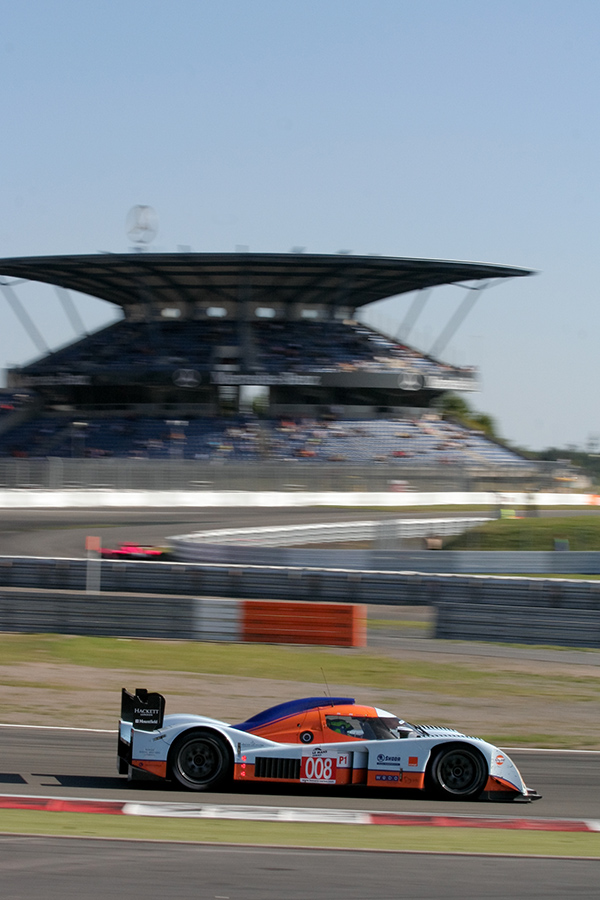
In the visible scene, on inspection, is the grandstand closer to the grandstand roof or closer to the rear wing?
the grandstand roof

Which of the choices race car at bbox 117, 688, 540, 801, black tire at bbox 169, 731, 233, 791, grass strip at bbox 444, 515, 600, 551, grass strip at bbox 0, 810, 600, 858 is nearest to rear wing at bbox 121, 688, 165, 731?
race car at bbox 117, 688, 540, 801

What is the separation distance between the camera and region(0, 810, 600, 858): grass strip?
6418 mm

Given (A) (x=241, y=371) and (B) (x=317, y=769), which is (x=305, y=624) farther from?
(A) (x=241, y=371)

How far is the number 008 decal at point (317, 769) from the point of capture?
7469 millimetres

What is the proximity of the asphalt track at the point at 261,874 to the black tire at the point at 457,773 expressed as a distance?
1.29 metres

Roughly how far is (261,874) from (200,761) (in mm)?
1810

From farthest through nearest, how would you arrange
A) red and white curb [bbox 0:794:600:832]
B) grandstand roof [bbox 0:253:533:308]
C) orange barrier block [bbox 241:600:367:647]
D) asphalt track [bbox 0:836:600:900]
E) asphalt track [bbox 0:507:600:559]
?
grandstand roof [bbox 0:253:533:308] → asphalt track [bbox 0:507:600:559] → orange barrier block [bbox 241:600:367:647] → red and white curb [bbox 0:794:600:832] → asphalt track [bbox 0:836:600:900]

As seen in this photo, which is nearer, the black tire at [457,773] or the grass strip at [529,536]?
the black tire at [457,773]

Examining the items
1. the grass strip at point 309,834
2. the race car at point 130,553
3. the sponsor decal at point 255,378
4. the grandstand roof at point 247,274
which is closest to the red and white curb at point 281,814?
the grass strip at point 309,834

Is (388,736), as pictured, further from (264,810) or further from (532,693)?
(532,693)

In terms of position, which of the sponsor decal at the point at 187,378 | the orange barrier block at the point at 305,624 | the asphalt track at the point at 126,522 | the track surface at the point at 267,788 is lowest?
the track surface at the point at 267,788

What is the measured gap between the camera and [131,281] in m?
53.6

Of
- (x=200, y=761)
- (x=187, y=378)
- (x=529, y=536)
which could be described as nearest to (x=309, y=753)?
(x=200, y=761)

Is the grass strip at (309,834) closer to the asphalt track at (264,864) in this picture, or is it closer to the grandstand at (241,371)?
the asphalt track at (264,864)
